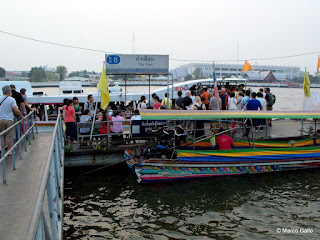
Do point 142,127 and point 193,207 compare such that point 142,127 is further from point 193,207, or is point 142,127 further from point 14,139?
point 14,139

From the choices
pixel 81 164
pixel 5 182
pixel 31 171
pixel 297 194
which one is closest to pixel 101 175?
A: pixel 81 164

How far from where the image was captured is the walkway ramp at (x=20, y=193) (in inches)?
186

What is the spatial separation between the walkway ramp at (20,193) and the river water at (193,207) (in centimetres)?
193

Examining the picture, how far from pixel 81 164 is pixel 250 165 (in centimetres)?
636

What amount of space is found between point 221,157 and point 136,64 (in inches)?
199

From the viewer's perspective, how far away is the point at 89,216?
356 inches

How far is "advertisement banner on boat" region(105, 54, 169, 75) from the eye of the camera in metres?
12.6

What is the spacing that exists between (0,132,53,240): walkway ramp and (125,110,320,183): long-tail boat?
3.60m

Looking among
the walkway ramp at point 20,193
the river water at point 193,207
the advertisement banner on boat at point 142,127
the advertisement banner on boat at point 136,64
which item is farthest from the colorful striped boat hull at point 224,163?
the advertisement banner on boat at point 136,64

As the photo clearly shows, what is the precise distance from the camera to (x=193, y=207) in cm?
953

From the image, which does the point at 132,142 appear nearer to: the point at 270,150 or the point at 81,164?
the point at 81,164

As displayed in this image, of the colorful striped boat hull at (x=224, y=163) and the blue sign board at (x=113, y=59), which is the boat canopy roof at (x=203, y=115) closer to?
the colorful striped boat hull at (x=224, y=163)

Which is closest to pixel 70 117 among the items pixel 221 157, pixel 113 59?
pixel 113 59

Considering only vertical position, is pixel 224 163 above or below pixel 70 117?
below
